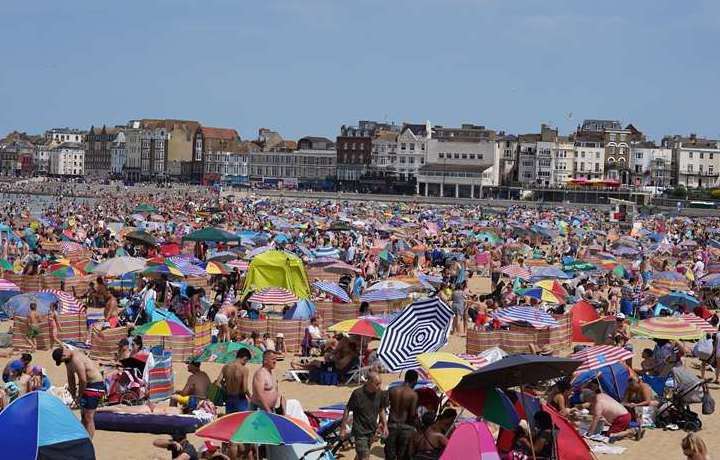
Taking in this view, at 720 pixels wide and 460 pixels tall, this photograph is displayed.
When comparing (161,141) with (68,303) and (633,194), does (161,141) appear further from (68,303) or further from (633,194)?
(68,303)

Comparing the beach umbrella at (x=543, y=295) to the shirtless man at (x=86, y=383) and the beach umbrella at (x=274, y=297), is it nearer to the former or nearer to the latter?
the beach umbrella at (x=274, y=297)

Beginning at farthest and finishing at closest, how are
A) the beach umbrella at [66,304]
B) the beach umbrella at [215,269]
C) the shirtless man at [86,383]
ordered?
the beach umbrella at [215,269]
the beach umbrella at [66,304]
the shirtless man at [86,383]

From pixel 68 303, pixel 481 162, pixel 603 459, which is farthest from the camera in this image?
pixel 481 162

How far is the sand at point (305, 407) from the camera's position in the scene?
8938 millimetres

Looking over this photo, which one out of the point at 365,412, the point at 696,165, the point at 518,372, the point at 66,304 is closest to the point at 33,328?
the point at 66,304

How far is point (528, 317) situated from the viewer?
13.9 meters

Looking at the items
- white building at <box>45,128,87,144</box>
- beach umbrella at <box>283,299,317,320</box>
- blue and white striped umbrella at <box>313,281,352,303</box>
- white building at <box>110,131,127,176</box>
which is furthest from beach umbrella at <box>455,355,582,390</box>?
white building at <box>45,128,87,144</box>

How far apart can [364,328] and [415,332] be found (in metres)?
1.94

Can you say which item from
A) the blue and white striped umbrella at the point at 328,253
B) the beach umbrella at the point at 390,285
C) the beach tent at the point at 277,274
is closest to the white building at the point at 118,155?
the blue and white striped umbrella at the point at 328,253

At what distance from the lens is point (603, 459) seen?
9328mm

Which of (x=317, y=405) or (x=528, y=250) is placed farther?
(x=528, y=250)

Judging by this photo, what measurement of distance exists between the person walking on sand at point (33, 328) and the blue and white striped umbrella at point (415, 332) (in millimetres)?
5835

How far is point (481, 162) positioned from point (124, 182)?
45595 mm

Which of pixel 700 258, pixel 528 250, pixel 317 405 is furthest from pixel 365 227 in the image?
pixel 317 405
